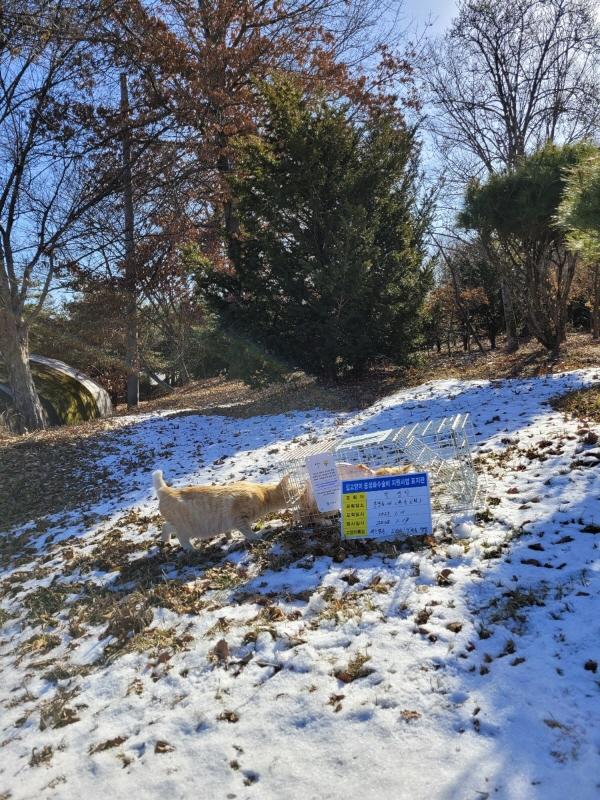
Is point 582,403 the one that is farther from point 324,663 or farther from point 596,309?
point 596,309

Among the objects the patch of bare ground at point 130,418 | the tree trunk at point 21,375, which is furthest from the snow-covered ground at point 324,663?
A: the tree trunk at point 21,375

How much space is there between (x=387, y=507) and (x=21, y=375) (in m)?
11.1

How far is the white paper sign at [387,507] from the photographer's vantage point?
4266 mm

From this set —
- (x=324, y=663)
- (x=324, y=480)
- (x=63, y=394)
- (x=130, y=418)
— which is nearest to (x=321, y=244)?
(x=130, y=418)

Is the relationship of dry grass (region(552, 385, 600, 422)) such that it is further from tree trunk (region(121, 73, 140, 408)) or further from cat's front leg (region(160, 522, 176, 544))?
tree trunk (region(121, 73, 140, 408))

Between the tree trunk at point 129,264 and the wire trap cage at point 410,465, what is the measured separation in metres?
11.6

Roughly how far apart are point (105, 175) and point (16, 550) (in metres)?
10.9

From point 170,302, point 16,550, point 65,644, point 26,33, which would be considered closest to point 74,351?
point 170,302

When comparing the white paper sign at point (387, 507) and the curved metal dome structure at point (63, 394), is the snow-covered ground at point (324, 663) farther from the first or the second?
the curved metal dome structure at point (63, 394)

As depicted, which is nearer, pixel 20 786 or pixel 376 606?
pixel 20 786

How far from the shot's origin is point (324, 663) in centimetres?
302

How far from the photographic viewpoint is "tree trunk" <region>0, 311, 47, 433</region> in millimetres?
12250

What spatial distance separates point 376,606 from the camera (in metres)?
3.46

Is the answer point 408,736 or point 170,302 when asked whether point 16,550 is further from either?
point 170,302
